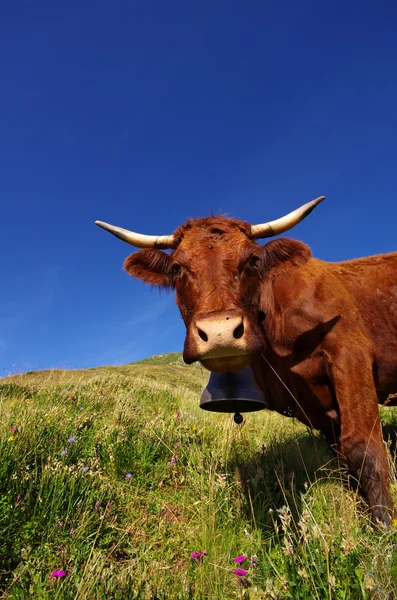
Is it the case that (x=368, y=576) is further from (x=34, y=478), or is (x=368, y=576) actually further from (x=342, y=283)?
(x=342, y=283)

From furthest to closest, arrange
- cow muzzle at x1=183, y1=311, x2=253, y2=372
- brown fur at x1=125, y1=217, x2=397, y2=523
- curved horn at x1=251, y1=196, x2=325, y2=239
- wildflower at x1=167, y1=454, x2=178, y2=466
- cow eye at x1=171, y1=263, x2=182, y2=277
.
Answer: wildflower at x1=167, y1=454, x2=178, y2=466 < curved horn at x1=251, y1=196, x2=325, y2=239 < cow eye at x1=171, y1=263, x2=182, y2=277 < brown fur at x1=125, y1=217, x2=397, y2=523 < cow muzzle at x1=183, y1=311, x2=253, y2=372

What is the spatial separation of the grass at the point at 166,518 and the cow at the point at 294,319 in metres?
0.61

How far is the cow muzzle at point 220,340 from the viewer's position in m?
2.70

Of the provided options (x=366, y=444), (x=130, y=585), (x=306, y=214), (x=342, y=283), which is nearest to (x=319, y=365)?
(x=366, y=444)

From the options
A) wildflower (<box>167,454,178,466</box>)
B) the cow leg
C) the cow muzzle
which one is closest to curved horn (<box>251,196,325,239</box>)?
the cow leg

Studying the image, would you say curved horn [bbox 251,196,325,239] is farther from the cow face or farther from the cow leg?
the cow leg

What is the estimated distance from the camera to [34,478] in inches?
128

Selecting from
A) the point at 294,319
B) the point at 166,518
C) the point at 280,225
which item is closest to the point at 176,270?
the point at 280,225

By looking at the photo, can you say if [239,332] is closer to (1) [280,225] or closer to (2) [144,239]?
(1) [280,225]

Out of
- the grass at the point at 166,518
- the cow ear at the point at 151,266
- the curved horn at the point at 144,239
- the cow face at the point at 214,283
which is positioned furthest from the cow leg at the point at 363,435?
the curved horn at the point at 144,239

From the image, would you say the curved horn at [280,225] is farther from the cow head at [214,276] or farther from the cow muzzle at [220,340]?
the cow muzzle at [220,340]

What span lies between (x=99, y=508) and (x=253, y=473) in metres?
1.85

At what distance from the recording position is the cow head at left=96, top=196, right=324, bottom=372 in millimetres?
2775

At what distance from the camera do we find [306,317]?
4.43 meters
